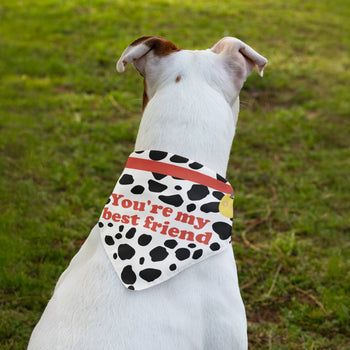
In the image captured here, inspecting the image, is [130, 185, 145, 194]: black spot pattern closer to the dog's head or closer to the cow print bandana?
the cow print bandana

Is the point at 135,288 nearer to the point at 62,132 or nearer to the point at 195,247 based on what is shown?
the point at 195,247

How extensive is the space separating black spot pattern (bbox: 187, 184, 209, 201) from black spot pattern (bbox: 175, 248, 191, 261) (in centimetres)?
22

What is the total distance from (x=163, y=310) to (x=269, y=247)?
2.49 meters

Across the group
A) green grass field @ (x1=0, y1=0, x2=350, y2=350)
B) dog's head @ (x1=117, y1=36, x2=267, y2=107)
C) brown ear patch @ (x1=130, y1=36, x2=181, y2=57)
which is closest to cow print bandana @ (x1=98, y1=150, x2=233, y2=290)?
dog's head @ (x1=117, y1=36, x2=267, y2=107)

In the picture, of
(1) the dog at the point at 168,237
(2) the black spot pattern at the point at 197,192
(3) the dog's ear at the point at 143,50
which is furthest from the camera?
(3) the dog's ear at the point at 143,50

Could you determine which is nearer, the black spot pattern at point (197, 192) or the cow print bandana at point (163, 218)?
the cow print bandana at point (163, 218)

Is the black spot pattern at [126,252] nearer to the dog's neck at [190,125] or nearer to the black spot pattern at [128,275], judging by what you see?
the black spot pattern at [128,275]

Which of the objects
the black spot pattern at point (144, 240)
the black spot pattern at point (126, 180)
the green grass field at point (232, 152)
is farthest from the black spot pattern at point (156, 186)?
the green grass field at point (232, 152)

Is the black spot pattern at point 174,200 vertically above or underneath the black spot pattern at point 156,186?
underneath

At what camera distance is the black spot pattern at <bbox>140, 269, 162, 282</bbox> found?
6.48ft

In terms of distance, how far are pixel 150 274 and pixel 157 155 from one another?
1.77 feet

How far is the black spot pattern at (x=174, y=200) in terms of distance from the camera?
7.02 feet

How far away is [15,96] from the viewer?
6.48 m

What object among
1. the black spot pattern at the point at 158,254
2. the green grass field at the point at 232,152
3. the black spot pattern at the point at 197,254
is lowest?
the green grass field at the point at 232,152
